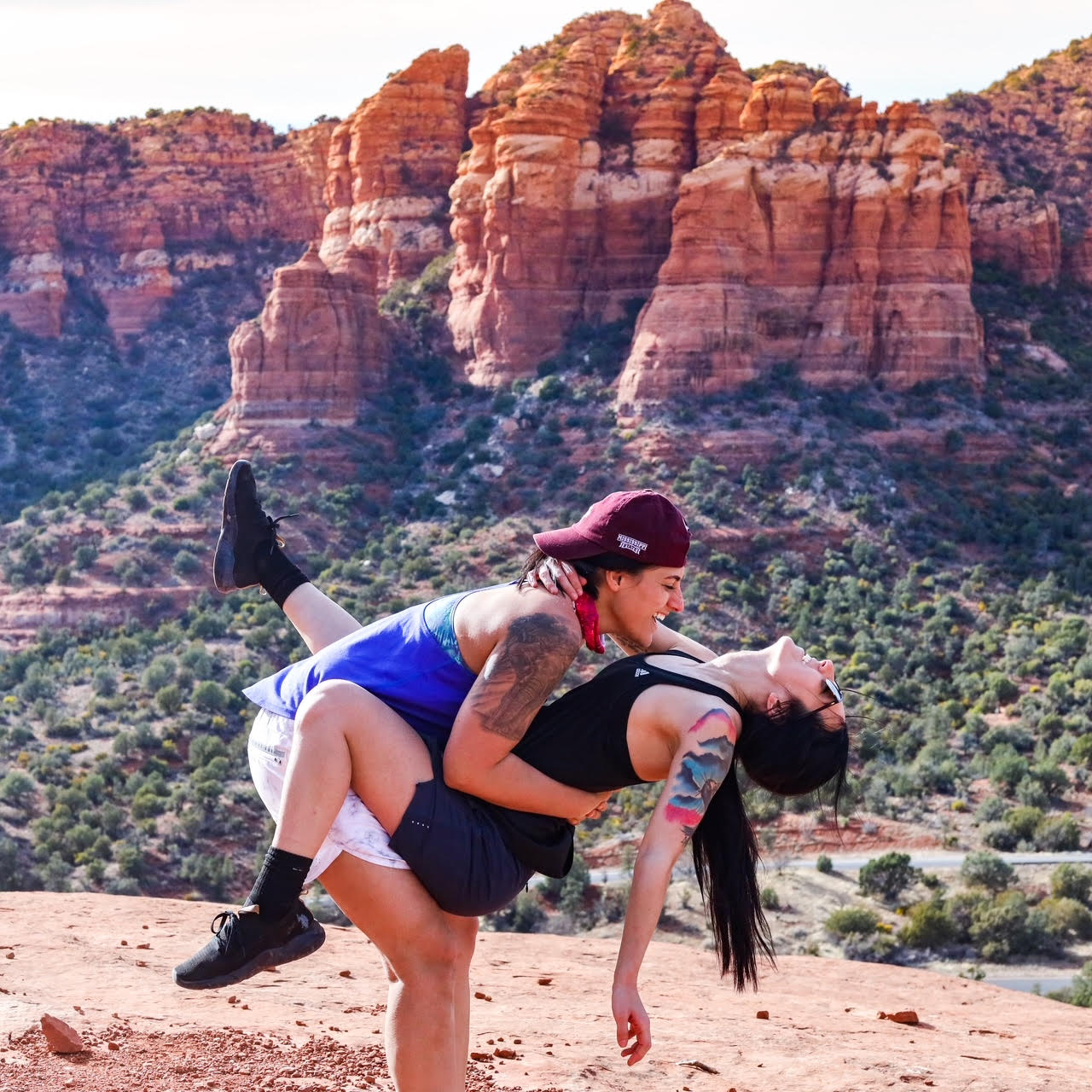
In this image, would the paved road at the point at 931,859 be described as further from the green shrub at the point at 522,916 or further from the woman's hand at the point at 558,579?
the woman's hand at the point at 558,579

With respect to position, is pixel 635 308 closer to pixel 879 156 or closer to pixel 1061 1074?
pixel 879 156

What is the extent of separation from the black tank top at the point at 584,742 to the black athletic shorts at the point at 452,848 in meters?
0.11

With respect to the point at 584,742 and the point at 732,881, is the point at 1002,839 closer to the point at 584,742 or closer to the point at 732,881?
the point at 732,881

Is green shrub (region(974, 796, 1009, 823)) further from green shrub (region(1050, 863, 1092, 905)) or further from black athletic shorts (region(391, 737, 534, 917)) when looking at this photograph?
black athletic shorts (region(391, 737, 534, 917))

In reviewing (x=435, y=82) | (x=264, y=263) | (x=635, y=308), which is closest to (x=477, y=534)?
(x=635, y=308)

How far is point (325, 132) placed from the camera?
2446 inches

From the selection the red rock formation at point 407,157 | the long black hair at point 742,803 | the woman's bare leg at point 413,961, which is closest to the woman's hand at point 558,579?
the long black hair at point 742,803

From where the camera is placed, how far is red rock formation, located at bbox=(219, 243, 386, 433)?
41.4 metres

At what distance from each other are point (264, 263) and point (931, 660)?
3972 cm

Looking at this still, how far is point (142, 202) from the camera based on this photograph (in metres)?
62.4

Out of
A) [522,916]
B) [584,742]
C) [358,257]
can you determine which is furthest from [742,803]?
[358,257]

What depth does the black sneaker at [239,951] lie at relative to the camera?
4879 millimetres

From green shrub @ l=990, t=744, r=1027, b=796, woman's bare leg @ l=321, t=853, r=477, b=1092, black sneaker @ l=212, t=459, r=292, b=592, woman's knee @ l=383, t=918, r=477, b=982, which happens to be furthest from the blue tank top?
green shrub @ l=990, t=744, r=1027, b=796

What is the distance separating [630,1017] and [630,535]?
1557 mm
